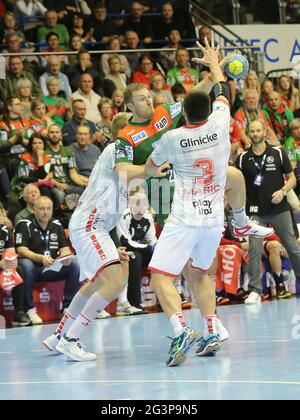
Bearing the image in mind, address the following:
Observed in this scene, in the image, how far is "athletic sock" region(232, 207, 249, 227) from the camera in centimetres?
1048

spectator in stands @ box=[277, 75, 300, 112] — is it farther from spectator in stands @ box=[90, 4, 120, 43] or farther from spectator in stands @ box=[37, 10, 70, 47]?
spectator in stands @ box=[37, 10, 70, 47]

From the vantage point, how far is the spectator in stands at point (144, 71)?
17.3 metres

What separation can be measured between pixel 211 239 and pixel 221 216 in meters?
0.22

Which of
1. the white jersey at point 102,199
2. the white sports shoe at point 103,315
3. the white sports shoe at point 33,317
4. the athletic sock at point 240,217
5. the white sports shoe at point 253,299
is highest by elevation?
the white jersey at point 102,199

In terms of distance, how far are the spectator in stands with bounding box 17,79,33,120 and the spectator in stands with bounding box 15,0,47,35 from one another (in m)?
2.59

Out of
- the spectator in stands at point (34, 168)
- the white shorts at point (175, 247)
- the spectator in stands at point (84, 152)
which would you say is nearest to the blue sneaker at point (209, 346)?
the white shorts at point (175, 247)

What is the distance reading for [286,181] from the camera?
563 inches

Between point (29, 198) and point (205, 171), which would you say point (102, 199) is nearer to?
point (205, 171)

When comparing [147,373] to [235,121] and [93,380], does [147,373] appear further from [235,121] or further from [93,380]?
[235,121]

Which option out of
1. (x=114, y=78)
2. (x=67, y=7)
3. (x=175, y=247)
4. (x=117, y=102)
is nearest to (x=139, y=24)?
(x=67, y=7)

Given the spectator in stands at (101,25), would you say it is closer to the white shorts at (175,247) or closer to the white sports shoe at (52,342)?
the white sports shoe at (52,342)

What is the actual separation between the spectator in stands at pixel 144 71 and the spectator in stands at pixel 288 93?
2508mm

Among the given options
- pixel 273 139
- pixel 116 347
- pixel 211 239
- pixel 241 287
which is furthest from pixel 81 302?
pixel 273 139

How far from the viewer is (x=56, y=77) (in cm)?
1639
